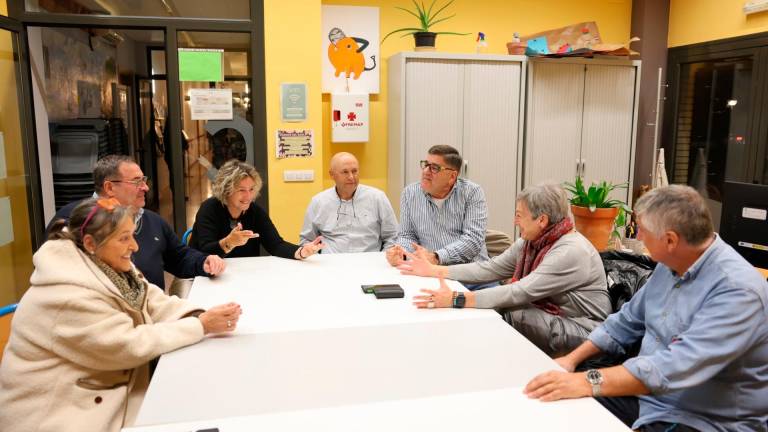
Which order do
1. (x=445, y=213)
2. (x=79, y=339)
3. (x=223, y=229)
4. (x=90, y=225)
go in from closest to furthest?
(x=79, y=339)
(x=90, y=225)
(x=223, y=229)
(x=445, y=213)

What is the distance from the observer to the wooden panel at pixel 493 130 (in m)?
4.75

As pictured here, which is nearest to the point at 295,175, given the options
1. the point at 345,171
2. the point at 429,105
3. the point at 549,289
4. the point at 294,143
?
the point at 294,143

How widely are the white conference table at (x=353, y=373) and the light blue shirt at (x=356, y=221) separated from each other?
1170mm

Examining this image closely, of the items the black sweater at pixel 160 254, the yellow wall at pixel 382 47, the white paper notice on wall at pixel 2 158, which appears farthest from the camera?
the yellow wall at pixel 382 47

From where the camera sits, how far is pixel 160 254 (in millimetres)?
2770

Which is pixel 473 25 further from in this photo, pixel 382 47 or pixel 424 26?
pixel 382 47

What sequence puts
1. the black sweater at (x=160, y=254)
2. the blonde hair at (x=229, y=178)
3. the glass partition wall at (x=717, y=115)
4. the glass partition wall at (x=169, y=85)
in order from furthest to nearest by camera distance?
the glass partition wall at (x=717, y=115), the glass partition wall at (x=169, y=85), the blonde hair at (x=229, y=178), the black sweater at (x=160, y=254)

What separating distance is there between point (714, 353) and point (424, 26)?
3.74 metres

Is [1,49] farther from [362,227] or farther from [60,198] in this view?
[362,227]

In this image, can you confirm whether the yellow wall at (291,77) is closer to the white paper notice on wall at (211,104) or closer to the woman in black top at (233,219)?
the white paper notice on wall at (211,104)

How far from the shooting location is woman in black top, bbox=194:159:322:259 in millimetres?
3016

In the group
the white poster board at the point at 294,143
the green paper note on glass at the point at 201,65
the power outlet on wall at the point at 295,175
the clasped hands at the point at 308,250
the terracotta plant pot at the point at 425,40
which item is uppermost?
the terracotta plant pot at the point at 425,40

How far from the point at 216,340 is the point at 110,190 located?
1217 millimetres

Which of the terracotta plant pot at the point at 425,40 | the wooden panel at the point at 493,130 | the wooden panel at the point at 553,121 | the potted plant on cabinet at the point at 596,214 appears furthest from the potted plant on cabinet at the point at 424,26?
the potted plant on cabinet at the point at 596,214
